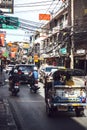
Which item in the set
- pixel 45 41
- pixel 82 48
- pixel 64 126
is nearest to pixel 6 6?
pixel 82 48

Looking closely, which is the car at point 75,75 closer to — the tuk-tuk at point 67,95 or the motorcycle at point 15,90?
the tuk-tuk at point 67,95

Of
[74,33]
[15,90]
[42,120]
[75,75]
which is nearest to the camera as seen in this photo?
[42,120]

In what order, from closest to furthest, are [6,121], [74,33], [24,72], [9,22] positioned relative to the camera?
[6,121] → [9,22] → [24,72] → [74,33]

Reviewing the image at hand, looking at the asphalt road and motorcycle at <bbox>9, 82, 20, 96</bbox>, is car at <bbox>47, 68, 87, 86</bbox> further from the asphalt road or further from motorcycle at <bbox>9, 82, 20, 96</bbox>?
motorcycle at <bbox>9, 82, 20, 96</bbox>

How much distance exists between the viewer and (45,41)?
81438 mm

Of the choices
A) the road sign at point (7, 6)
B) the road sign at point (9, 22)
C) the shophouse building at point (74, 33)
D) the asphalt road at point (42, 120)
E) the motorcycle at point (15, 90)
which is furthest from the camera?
the shophouse building at point (74, 33)

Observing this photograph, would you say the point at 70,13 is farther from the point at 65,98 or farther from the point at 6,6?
the point at 65,98

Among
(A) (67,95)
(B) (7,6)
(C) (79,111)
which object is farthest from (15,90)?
(B) (7,6)

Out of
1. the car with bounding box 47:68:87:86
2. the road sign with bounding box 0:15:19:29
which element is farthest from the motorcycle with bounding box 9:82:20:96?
the car with bounding box 47:68:87:86

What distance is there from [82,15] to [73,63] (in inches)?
229

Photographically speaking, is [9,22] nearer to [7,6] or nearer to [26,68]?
[7,6]

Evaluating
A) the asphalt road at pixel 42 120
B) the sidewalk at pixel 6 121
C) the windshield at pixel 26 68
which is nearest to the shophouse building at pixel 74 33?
the windshield at pixel 26 68

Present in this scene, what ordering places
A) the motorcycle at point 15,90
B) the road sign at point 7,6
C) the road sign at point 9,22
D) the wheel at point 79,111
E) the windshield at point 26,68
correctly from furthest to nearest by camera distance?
1. the windshield at point 26,68
2. the road sign at point 7,6
3. the road sign at point 9,22
4. the motorcycle at point 15,90
5. the wheel at point 79,111

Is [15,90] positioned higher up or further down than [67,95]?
further down
